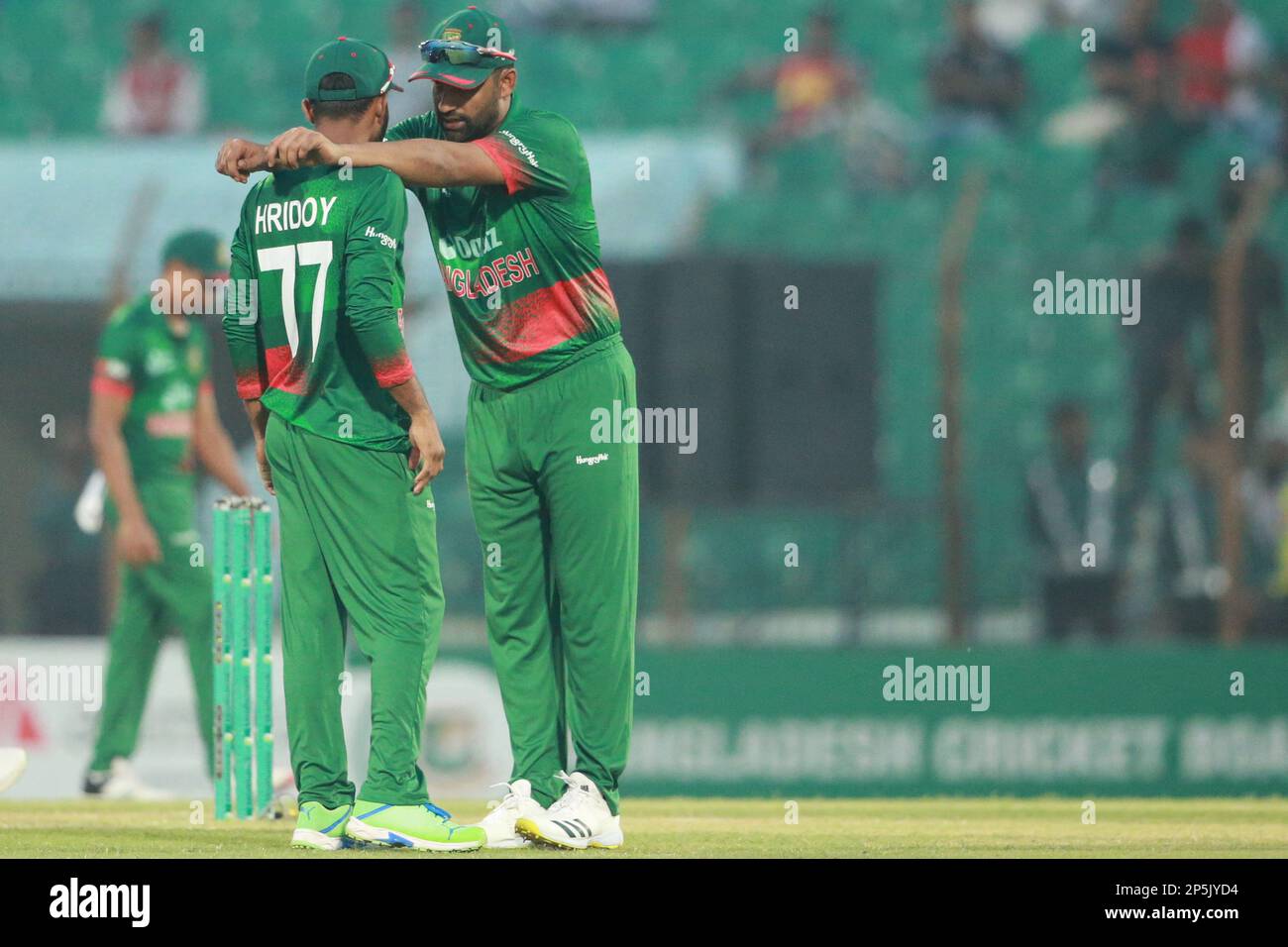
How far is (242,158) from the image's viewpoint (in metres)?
5.53

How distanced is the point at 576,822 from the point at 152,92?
Result: 33.5 feet

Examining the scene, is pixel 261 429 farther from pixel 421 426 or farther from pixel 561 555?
pixel 561 555

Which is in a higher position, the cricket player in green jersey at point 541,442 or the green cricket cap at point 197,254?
the green cricket cap at point 197,254

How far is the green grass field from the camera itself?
19.1 ft

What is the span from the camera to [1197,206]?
44.9 ft

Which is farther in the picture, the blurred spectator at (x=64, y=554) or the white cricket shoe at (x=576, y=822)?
the blurred spectator at (x=64, y=554)

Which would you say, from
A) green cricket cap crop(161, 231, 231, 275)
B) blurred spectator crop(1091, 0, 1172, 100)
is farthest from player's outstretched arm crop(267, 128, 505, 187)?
blurred spectator crop(1091, 0, 1172, 100)

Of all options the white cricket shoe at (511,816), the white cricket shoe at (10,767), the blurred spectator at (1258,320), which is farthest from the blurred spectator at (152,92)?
the white cricket shoe at (511,816)

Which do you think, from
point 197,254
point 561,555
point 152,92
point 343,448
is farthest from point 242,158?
point 152,92

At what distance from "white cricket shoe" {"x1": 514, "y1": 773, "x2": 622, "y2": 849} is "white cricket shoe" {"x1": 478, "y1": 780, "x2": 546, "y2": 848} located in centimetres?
3

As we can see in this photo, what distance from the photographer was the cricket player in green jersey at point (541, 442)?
5.83 m
